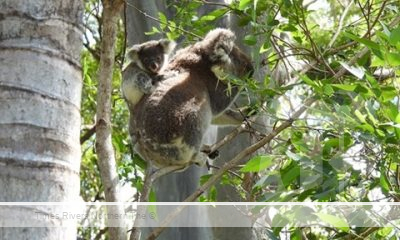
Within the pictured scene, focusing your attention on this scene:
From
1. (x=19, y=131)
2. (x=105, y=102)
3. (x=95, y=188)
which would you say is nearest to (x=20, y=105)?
(x=19, y=131)

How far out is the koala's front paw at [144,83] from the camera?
3365 millimetres

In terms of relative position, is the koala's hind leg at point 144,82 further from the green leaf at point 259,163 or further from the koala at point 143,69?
the green leaf at point 259,163

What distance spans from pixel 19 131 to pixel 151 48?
261cm

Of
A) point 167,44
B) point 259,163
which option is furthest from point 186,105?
point 259,163

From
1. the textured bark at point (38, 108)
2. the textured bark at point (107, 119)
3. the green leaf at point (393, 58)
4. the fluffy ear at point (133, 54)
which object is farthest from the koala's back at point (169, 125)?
the textured bark at point (38, 108)

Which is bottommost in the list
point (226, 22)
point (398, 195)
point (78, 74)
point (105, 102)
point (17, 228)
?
point (17, 228)

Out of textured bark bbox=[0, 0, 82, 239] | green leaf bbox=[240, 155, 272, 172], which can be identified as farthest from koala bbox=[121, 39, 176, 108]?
textured bark bbox=[0, 0, 82, 239]

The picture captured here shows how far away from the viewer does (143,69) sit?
355 centimetres

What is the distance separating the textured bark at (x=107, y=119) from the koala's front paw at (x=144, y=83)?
152cm

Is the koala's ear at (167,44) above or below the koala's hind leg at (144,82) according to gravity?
above

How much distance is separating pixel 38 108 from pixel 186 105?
226cm

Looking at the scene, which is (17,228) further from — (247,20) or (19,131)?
(247,20)

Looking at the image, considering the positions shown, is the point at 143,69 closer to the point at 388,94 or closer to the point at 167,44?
the point at 167,44

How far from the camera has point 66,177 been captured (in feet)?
3.47
